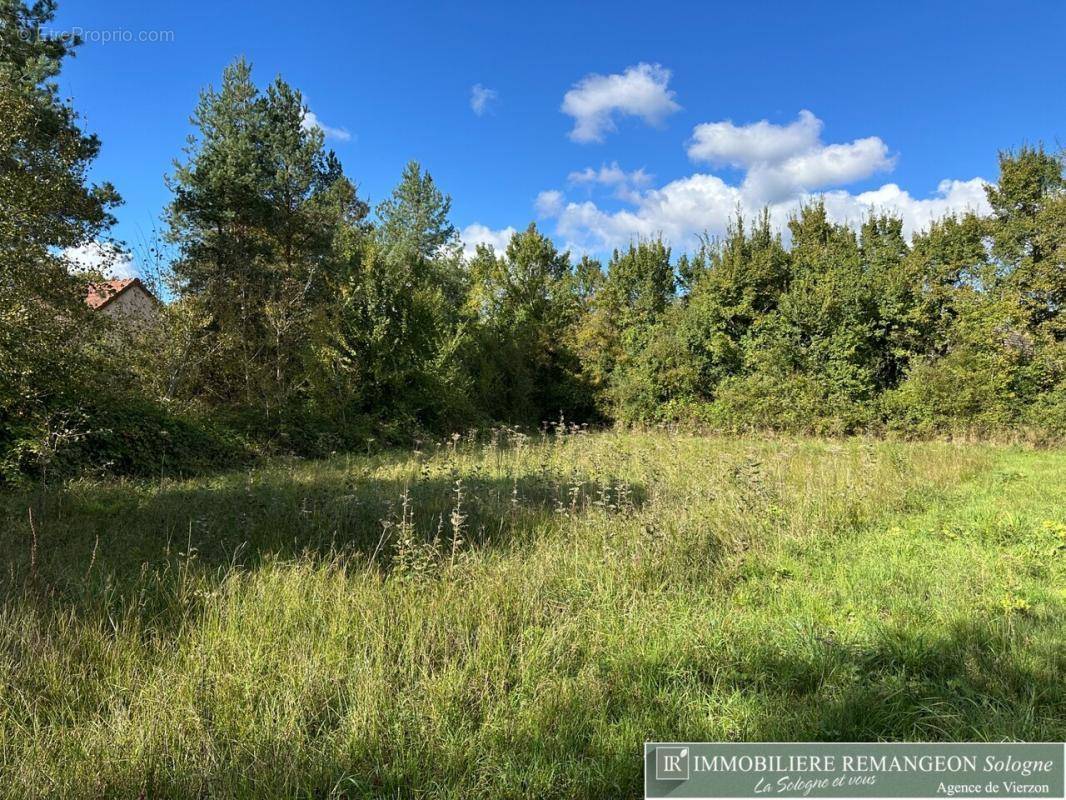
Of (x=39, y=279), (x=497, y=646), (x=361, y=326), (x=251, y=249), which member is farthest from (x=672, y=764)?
(x=251, y=249)

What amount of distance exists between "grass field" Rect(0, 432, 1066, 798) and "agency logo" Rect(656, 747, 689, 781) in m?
0.11

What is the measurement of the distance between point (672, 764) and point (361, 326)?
552 inches

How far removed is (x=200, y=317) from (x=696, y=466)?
1203 cm

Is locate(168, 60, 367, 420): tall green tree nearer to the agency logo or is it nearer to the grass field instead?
the grass field

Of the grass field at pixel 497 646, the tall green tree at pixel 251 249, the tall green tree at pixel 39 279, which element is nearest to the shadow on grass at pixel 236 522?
the grass field at pixel 497 646

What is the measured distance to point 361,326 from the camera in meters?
14.3

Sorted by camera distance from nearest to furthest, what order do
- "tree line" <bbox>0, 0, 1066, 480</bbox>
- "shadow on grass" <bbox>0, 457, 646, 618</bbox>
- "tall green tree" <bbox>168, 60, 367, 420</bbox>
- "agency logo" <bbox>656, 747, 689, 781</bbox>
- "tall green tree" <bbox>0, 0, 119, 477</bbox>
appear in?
"agency logo" <bbox>656, 747, 689, 781</bbox>, "shadow on grass" <bbox>0, 457, 646, 618</bbox>, "tall green tree" <bbox>0, 0, 119, 477</bbox>, "tree line" <bbox>0, 0, 1066, 480</bbox>, "tall green tree" <bbox>168, 60, 367, 420</bbox>

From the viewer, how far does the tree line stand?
309 inches

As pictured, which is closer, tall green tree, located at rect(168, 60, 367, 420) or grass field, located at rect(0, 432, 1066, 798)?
grass field, located at rect(0, 432, 1066, 798)

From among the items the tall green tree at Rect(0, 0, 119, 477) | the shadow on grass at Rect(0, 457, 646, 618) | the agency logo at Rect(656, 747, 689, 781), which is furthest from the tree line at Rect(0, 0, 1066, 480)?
the agency logo at Rect(656, 747, 689, 781)

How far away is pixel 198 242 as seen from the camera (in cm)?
1339

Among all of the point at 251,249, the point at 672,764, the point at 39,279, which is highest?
the point at 251,249

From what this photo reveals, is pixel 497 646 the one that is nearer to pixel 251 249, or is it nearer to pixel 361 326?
pixel 361 326

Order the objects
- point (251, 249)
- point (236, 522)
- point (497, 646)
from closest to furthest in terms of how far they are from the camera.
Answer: point (497, 646)
point (236, 522)
point (251, 249)
